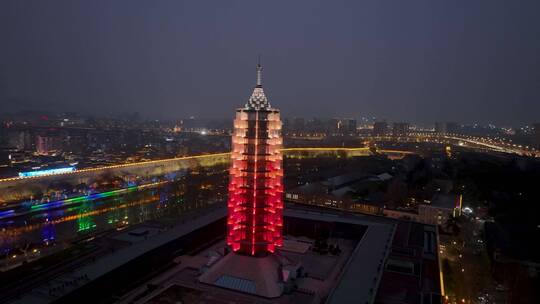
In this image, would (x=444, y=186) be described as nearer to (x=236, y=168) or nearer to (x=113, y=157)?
(x=236, y=168)

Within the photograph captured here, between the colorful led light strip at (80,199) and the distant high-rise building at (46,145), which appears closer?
the colorful led light strip at (80,199)

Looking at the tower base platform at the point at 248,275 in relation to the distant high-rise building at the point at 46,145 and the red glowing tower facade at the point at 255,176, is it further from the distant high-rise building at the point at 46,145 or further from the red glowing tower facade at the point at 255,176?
the distant high-rise building at the point at 46,145

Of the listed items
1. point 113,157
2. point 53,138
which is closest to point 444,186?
point 113,157

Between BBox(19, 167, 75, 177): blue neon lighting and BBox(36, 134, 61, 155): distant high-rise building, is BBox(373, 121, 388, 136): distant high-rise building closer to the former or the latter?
BBox(36, 134, 61, 155): distant high-rise building

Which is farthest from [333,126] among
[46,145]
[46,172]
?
[46,172]

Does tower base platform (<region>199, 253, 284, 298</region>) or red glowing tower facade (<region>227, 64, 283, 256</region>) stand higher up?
red glowing tower facade (<region>227, 64, 283, 256</region>)

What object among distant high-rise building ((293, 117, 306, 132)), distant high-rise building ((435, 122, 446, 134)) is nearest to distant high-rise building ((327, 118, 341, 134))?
distant high-rise building ((293, 117, 306, 132))

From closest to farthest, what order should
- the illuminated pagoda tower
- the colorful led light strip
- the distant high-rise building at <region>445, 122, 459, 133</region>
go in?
the illuminated pagoda tower < the colorful led light strip < the distant high-rise building at <region>445, 122, 459, 133</region>

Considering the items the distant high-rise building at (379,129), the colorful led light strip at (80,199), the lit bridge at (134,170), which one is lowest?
the colorful led light strip at (80,199)

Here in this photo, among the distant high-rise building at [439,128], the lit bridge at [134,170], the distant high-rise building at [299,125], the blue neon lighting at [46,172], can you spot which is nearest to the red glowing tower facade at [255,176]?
the lit bridge at [134,170]
